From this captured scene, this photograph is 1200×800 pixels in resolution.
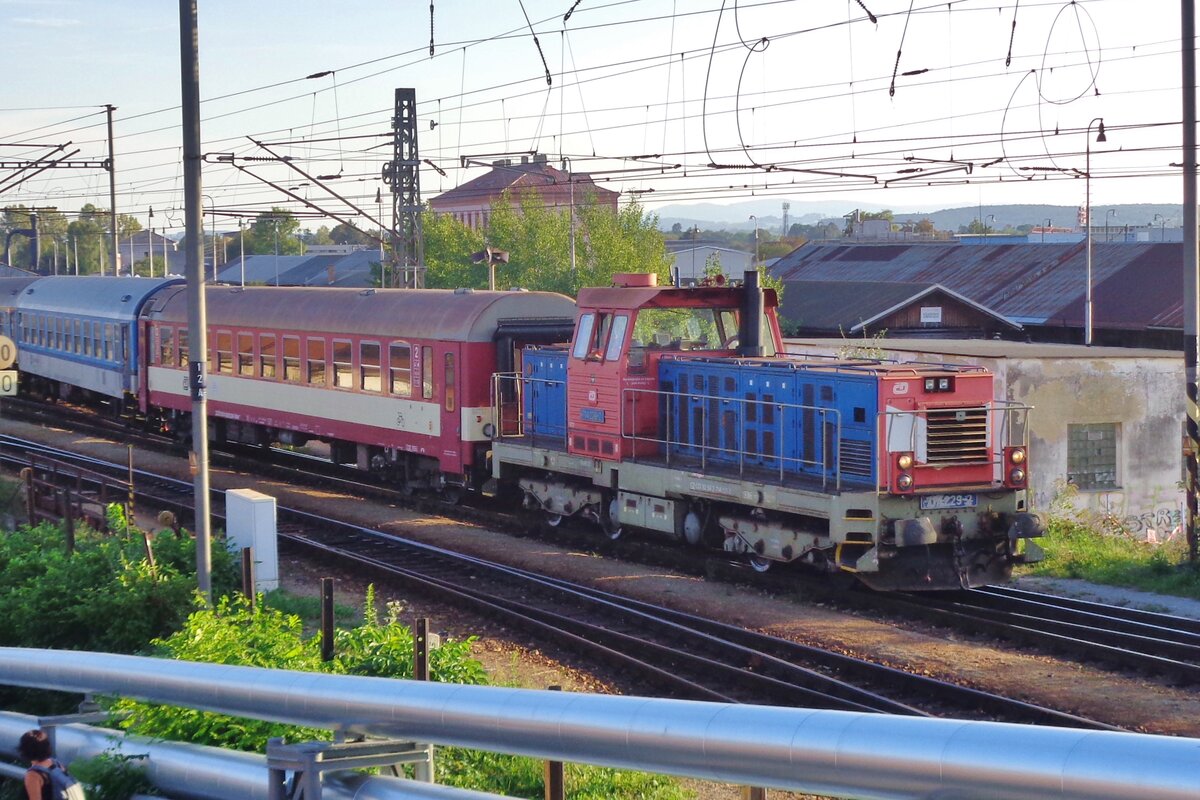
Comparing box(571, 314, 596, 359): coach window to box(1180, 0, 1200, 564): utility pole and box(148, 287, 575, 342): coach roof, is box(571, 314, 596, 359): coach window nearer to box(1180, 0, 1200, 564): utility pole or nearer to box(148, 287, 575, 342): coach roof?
box(148, 287, 575, 342): coach roof

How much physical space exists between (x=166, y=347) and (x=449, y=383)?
38.2 feet

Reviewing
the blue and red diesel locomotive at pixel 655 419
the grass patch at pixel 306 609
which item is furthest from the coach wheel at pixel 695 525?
the grass patch at pixel 306 609

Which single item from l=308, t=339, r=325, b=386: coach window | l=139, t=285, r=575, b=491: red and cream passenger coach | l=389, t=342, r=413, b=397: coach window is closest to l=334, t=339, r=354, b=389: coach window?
l=139, t=285, r=575, b=491: red and cream passenger coach

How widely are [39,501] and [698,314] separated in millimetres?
10339

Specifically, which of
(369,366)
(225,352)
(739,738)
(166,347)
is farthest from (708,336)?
(166,347)

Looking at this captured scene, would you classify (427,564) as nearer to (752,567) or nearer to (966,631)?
(752,567)

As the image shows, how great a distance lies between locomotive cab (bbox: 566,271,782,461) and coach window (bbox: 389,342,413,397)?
462 centimetres

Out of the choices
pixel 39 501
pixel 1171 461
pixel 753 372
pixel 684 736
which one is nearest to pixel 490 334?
pixel 753 372

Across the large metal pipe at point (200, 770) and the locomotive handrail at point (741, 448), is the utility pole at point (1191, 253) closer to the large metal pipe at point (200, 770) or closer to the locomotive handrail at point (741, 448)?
the locomotive handrail at point (741, 448)

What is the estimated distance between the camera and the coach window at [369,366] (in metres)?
22.9

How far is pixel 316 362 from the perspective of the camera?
24.6 metres

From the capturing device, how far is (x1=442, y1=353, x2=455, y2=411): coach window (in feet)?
68.4

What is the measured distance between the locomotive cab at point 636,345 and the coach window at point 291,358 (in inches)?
346

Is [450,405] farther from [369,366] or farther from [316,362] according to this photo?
[316,362]
